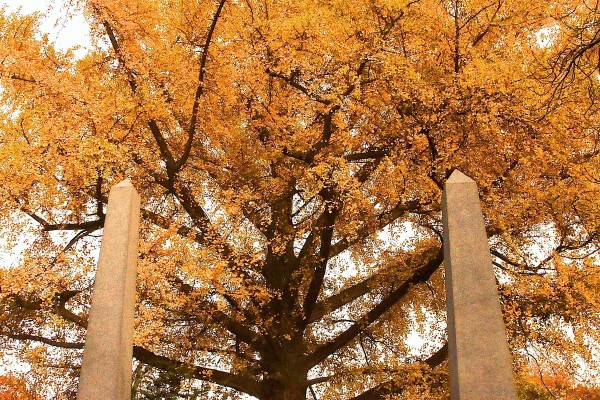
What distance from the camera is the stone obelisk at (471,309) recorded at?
4.89m

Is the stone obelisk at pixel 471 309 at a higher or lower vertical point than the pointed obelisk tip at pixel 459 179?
lower

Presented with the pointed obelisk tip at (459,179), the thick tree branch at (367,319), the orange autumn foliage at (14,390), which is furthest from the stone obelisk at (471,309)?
the orange autumn foliage at (14,390)

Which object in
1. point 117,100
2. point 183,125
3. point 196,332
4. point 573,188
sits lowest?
point 196,332

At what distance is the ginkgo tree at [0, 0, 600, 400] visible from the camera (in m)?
9.66

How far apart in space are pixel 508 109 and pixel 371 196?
451 cm

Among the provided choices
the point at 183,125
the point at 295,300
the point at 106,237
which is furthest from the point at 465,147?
the point at 106,237

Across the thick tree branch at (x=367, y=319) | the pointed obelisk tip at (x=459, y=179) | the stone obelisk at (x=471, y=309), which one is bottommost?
the stone obelisk at (x=471, y=309)

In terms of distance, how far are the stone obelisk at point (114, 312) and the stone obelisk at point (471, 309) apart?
9.55ft

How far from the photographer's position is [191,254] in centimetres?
995

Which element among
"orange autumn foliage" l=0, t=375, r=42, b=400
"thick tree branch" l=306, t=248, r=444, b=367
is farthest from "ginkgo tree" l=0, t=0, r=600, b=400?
"orange autumn foliage" l=0, t=375, r=42, b=400

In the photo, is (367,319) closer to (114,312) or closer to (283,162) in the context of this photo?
(283,162)

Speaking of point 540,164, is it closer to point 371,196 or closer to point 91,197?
point 371,196

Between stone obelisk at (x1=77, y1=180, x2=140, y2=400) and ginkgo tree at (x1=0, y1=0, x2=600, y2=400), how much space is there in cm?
321

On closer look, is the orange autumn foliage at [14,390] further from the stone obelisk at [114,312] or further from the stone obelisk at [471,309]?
the stone obelisk at [471,309]
